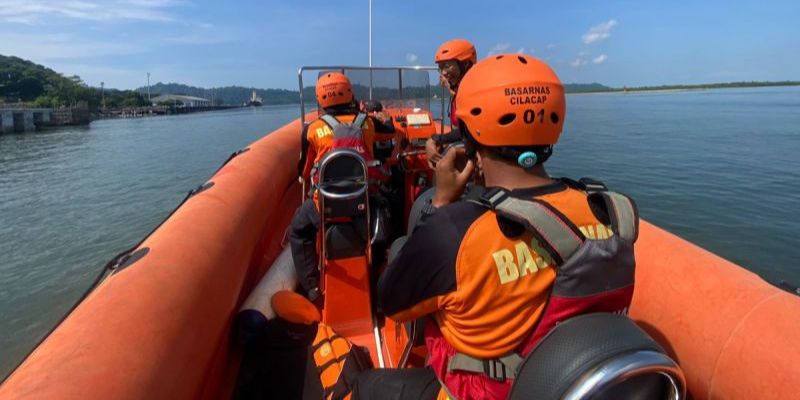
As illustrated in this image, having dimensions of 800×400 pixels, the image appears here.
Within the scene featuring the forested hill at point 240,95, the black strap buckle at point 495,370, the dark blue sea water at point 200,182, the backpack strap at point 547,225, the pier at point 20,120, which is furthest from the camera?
the forested hill at point 240,95

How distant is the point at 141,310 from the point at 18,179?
57.1ft

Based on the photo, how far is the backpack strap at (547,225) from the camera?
1003 millimetres

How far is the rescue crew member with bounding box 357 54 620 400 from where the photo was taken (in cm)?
106

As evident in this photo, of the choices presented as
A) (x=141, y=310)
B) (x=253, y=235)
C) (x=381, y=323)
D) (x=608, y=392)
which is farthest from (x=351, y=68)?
(x=608, y=392)

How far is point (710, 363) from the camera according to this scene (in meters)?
1.67

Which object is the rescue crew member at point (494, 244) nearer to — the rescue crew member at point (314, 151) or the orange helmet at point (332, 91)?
the rescue crew member at point (314, 151)

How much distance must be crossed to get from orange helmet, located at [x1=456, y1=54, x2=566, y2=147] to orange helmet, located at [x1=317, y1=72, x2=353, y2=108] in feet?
6.63

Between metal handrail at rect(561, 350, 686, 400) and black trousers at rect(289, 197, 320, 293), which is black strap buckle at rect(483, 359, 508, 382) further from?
black trousers at rect(289, 197, 320, 293)

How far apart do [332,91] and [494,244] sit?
227 centimetres

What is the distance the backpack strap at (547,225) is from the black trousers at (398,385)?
64cm

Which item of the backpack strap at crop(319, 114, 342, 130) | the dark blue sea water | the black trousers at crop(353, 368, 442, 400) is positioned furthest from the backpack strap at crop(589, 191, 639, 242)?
the dark blue sea water

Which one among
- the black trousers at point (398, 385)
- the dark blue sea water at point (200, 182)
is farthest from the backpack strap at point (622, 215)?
the dark blue sea water at point (200, 182)

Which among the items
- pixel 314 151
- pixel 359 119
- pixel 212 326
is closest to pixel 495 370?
pixel 212 326

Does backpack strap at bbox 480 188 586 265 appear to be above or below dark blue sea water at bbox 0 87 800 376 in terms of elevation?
above
